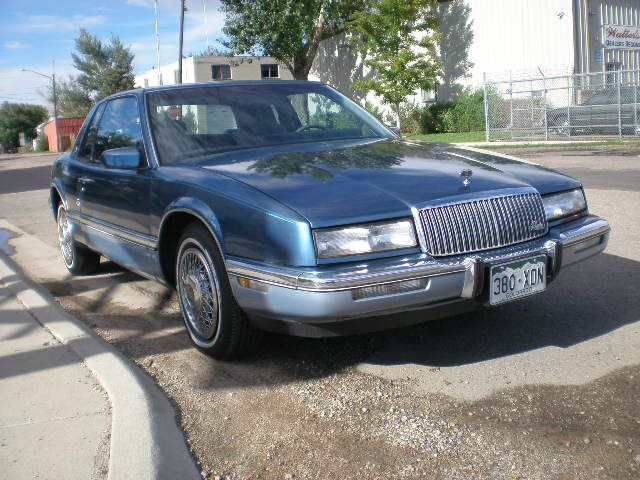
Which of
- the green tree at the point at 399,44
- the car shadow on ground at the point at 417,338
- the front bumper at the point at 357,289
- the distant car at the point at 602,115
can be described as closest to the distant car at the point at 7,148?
the green tree at the point at 399,44

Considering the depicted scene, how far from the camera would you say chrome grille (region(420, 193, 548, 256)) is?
3287 millimetres

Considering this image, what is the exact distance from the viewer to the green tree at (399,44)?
26.5 m

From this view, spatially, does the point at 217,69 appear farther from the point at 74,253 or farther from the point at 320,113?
the point at 320,113

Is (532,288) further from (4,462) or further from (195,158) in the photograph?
(4,462)

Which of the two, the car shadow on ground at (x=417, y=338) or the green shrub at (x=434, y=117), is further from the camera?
the green shrub at (x=434, y=117)

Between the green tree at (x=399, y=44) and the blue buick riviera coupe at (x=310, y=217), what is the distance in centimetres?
2251

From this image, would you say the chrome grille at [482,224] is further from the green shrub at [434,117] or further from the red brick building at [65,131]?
the red brick building at [65,131]

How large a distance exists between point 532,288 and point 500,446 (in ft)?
3.23

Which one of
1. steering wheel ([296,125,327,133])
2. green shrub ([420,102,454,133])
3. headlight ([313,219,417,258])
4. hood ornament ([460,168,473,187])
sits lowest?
headlight ([313,219,417,258])

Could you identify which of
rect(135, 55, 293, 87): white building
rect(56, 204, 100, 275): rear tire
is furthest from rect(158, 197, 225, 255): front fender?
rect(135, 55, 293, 87): white building

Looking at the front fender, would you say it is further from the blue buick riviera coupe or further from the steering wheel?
the steering wheel

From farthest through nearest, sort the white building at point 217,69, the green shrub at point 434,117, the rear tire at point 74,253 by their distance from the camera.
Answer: the white building at point 217,69 → the green shrub at point 434,117 → the rear tire at point 74,253

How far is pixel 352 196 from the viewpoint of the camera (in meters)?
3.32

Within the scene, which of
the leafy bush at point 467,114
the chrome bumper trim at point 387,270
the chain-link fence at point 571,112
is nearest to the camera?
the chrome bumper trim at point 387,270
